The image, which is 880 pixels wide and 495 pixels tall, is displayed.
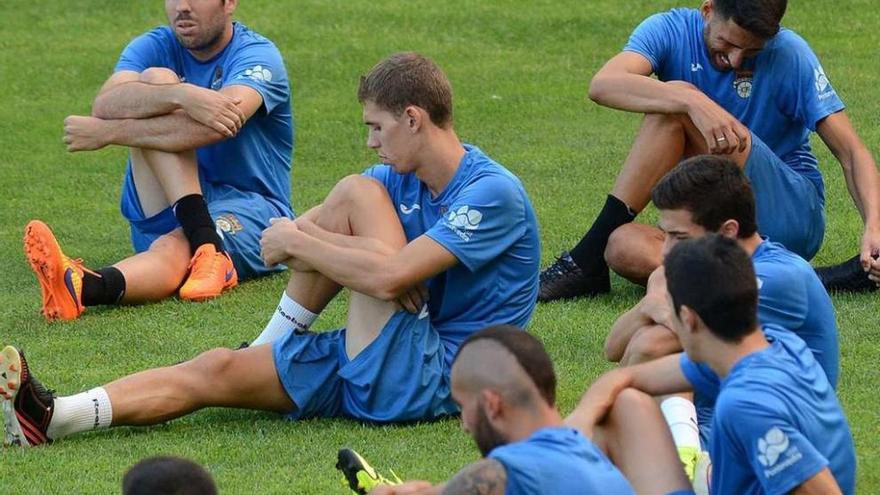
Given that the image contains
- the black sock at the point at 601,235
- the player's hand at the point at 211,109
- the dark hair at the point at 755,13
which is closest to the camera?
the dark hair at the point at 755,13

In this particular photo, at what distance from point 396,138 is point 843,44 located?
26.0 feet

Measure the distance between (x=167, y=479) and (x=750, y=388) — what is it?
1.44 meters

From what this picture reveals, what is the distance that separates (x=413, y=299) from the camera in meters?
6.24

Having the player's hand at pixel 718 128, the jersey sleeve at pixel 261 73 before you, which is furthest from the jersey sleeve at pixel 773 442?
the jersey sleeve at pixel 261 73

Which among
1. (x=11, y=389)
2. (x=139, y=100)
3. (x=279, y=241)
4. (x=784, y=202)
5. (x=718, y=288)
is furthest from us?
(x=139, y=100)

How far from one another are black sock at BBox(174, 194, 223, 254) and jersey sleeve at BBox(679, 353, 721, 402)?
13.8ft

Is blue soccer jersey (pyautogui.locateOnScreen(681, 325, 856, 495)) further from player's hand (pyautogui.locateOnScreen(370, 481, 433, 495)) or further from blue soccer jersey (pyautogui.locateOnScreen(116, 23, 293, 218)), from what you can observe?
blue soccer jersey (pyautogui.locateOnScreen(116, 23, 293, 218))

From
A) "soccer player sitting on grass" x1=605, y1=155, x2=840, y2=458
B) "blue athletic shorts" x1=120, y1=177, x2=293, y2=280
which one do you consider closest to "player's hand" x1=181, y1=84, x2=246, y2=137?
"blue athletic shorts" x1=120, y1=177, x2=293, y2=280

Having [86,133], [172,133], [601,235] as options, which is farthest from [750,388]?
[86,133]

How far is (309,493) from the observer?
5621 millimetres

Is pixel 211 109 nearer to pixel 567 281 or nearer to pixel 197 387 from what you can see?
pixel 567 281

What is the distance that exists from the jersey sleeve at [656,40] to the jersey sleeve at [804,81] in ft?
1.68

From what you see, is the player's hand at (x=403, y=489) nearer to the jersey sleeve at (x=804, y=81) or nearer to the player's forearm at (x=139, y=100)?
the jersey sleeve at (x=804, y=81)

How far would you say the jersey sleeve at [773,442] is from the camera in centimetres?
413
